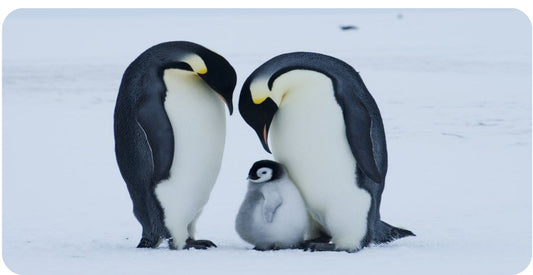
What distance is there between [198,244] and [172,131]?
367 millimetres

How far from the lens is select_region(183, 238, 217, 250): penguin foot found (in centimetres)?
322

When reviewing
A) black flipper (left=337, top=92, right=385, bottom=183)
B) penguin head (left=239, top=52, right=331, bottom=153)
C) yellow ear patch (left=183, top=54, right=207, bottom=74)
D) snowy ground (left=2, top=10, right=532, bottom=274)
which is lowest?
snowy ground (left=2, top=10, right=532, bottom=274)

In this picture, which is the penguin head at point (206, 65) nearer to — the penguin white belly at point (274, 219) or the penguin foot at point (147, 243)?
the penguin white belly at point (274, 219)

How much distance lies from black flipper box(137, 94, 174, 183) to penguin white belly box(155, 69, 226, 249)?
0.04 m

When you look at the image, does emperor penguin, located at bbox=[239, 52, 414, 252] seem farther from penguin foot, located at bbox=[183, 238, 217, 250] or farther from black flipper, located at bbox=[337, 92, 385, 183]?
penguin foot, located at bbox=[183, 238, 217, 250]

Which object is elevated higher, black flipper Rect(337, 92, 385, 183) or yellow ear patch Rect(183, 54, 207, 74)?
yellow ear patch Rect(183, 54, 207, 74)

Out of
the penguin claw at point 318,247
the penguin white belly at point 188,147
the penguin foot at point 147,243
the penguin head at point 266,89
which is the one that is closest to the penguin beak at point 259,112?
the penguin head at point 266,89

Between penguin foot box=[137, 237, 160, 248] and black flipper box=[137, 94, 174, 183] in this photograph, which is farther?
penguin foot box=[137, 237, 160, 248]

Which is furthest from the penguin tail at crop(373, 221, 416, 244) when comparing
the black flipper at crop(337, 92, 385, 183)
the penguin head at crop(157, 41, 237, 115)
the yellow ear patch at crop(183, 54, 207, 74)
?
the yellow ear patch at crop(183, 54, 207, 74)

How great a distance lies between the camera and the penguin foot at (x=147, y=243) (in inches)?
128

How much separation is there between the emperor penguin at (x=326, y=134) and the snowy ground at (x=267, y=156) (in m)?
0.14

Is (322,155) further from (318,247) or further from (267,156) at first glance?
(267,156)

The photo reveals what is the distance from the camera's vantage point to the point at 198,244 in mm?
3242

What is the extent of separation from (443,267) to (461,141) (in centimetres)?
201
